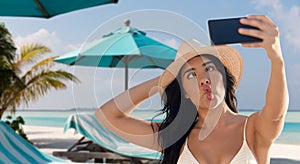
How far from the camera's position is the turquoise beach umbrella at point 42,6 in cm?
253

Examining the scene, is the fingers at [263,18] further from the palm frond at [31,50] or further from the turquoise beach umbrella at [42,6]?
the palm frond at [31,50]

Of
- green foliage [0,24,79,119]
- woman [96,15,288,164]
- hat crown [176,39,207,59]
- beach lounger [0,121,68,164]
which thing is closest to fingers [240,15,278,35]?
woman [96,15,288,164]

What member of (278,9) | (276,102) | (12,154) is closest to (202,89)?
(276,102)

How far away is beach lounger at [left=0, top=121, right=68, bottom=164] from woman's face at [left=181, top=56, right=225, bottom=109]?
231cm

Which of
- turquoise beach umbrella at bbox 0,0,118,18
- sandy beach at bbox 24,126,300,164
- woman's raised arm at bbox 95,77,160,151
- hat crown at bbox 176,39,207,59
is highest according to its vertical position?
turquoise beach umbrella at bbox 0,0,118,18

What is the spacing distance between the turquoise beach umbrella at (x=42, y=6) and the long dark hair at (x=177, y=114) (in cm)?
142

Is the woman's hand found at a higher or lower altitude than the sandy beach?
higher

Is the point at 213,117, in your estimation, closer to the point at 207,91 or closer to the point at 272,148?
the point at 207,91

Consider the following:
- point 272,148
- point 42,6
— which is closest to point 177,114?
Result: point 42,6

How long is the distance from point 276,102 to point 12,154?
8.84 feet

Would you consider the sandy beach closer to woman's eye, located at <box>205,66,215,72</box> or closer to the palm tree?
the palm tree

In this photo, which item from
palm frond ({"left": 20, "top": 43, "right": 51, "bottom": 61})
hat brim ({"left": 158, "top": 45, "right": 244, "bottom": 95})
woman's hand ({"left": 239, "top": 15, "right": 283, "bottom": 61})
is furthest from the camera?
palm frond ({"left": 20, "top": 43, "right": 51, "bottom": 61})

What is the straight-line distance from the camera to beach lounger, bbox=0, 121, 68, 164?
321 centimetres

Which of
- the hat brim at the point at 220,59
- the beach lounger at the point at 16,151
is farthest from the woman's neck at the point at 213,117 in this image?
the beach lounger at the point at 16,151
